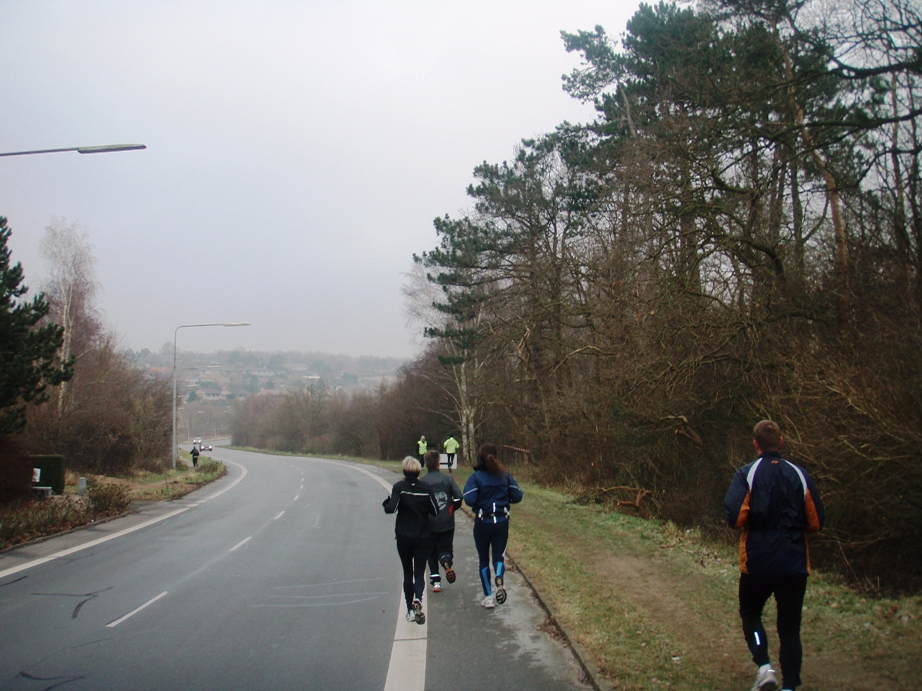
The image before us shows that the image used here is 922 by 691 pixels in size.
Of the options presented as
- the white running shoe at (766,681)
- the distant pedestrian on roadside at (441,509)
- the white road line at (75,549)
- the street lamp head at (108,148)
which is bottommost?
the white road line at (75,549)

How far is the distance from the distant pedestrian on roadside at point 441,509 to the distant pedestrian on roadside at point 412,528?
173mm

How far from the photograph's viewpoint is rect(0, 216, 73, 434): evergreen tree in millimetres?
19344

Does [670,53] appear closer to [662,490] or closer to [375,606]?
[662,490]

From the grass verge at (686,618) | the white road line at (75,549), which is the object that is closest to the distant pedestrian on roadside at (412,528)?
the grass verge at (686,618)

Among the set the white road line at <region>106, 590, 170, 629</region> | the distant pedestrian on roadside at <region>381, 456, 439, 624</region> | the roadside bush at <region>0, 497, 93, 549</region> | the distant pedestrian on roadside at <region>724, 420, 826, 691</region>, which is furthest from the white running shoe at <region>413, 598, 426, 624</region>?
the roadside bush at <region>0, 497, 93, 549</region>

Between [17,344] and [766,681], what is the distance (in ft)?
67.2

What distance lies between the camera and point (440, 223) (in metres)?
31.9

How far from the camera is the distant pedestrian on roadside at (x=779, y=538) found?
4.99m

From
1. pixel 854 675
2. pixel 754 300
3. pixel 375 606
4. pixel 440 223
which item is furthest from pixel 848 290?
pixel 440 223

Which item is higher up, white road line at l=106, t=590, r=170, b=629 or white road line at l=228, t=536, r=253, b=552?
white road line at l=106, t=590, r=170, b=629

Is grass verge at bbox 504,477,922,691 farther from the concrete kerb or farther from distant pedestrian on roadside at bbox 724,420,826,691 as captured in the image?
distant pedestrian on roadside at bbox 724,420,826,691

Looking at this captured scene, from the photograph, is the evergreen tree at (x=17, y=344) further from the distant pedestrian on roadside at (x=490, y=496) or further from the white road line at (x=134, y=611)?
the distant pedestrian on roadside at (x=490, y=496)

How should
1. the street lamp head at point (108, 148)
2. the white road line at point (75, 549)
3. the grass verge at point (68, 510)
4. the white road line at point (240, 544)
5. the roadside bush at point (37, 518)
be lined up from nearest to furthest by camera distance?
the street lamp head at point (108, 148) → the white road line at point (75, 549) → the white road line at point (240, 544) → the roadside bush at point (37, 518) → the grass verge at point (68, 510)

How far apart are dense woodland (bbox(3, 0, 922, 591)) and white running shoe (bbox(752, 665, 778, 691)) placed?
4416 millimetres
